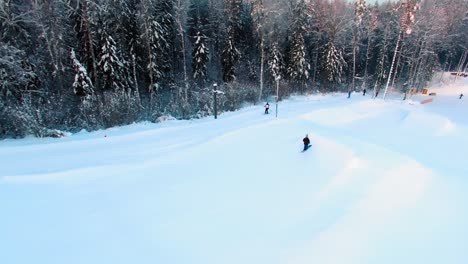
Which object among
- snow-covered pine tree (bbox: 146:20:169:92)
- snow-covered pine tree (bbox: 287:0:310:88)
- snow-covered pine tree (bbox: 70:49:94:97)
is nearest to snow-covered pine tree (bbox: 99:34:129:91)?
snow-covered pine tree (bbox: 70:49:94:97)

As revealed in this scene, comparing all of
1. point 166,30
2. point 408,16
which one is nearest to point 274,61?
point 166,30

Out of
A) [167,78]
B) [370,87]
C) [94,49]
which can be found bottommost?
[370,87]

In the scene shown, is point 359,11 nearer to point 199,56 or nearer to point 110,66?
point 199,56

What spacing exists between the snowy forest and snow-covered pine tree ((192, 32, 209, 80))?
11 cm

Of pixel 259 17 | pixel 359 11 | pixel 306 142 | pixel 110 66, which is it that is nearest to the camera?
pixel 306 142

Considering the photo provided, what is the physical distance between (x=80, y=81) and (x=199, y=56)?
1297 centimetres

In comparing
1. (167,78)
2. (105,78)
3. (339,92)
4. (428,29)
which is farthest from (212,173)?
(428,29)

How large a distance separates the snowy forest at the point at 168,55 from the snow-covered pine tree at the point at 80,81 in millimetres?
64

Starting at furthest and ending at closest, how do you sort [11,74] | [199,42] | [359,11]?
[359,11]
[199,42]
[11,74]

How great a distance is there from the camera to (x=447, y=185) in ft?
34.4

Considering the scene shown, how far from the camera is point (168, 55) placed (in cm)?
2862

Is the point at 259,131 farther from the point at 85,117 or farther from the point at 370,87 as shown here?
the point at 370,87

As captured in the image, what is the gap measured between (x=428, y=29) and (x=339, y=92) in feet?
37.5

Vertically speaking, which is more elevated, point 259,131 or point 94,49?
point 94,49
